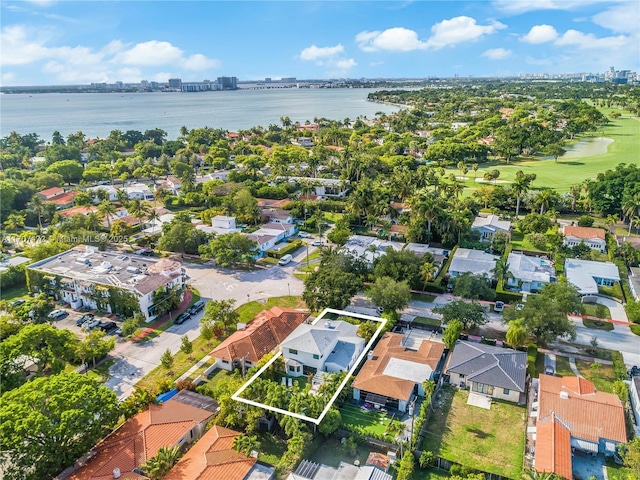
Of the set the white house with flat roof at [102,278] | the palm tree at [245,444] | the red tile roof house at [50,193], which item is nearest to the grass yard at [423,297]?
the white house with flat roof at [102,278]

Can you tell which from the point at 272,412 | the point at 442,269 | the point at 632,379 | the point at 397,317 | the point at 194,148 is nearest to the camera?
the point at 272,412

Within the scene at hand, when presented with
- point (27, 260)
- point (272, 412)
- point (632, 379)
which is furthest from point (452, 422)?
point (27, 260)

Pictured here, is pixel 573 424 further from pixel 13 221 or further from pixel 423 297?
pixel 13 221

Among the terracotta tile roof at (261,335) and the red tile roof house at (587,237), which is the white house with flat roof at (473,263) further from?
the terracotta tile roof at (261,335)

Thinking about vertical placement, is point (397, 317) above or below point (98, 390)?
below

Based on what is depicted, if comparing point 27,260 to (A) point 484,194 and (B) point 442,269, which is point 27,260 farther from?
(A) point 484,194

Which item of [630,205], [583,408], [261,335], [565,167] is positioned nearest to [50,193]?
[261,335]
